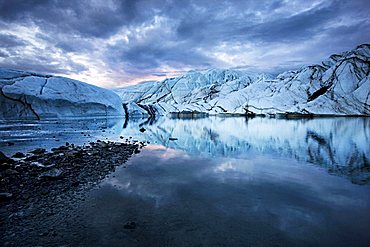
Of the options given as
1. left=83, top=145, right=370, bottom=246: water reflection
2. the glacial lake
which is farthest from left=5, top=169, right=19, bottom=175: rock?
left=83, top=145, right=370, bottom=246: water reflection

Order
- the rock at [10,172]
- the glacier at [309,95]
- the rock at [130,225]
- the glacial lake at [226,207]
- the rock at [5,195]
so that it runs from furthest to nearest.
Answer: the glacier at [309,95], the rock at [10,172], the rock at [5,195], the rock at [130,225], the glacial lake at [226,207]

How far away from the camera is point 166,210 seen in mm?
4148

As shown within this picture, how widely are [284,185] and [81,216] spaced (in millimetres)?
4942

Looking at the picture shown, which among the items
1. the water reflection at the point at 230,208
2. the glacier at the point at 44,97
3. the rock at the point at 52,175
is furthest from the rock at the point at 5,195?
the glacier at the point at 44,97

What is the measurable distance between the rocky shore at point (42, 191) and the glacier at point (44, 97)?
27.4m

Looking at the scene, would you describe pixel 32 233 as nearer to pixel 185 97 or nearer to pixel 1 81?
pixel 1 81

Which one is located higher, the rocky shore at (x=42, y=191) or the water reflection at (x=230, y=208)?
the rocky shore at (x=42, y=191)

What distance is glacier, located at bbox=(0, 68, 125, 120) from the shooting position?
29.6m

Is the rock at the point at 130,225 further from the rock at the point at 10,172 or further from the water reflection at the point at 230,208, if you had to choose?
the rock at the point at 10,172

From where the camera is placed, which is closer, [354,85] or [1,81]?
[1,81]

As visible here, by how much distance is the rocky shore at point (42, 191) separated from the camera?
10.8ft

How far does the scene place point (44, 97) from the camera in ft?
104

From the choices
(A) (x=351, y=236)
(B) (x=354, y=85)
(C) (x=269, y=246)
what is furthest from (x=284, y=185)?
(B) (x=354, y=85)

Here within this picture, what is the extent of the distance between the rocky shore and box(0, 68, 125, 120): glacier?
90.0 feet
